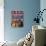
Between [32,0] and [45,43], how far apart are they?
281 centimetres

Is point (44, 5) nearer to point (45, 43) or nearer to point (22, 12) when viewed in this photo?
point (22, 12)

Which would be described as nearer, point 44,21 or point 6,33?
point 44,21

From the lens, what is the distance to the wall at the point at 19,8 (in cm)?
509

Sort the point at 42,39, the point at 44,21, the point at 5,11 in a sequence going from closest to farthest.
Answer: the point at 42,39 < the point at 44,21 < the point at 5,11

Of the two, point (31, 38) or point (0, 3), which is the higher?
point (0, 3)

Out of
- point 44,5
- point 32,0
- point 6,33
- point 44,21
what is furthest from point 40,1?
point 6,33

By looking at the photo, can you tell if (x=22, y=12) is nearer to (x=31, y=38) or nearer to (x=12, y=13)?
(x=12, y=13)

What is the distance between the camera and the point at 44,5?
4547mm

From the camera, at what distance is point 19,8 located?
516 centimetres

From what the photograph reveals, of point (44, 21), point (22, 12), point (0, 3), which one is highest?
point (0, 3)

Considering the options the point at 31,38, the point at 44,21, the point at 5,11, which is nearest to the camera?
the point at 31,38

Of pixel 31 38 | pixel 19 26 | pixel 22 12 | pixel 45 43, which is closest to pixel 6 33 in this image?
pixel 19 26

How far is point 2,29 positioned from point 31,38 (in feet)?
7.01

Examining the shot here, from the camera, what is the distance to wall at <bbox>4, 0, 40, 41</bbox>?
5.09m
